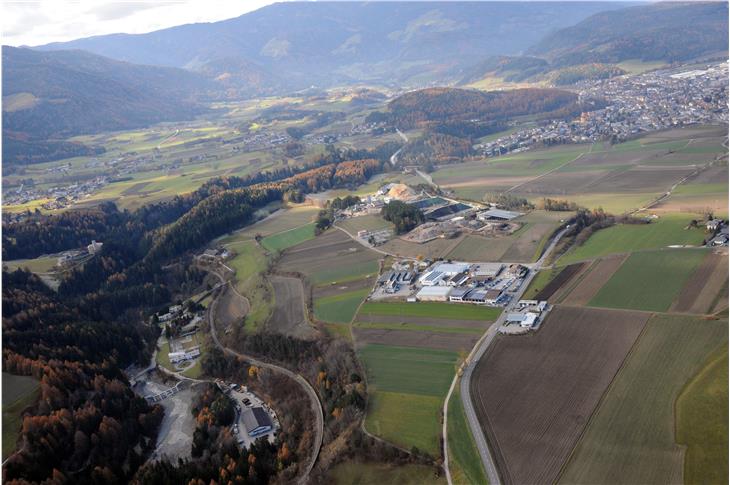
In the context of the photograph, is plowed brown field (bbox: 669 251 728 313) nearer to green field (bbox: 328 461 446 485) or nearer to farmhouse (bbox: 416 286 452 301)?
farmhouse (bbox: 416 286 452 301)

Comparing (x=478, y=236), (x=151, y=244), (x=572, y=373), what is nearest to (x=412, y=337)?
(x=572, y=373)

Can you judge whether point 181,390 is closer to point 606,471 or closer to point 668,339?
point 606,471

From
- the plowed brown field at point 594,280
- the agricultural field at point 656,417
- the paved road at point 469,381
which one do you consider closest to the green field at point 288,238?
the paved road at point 469,381

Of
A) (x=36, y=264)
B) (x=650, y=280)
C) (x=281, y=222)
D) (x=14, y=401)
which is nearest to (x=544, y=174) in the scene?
(x=281, y=222)

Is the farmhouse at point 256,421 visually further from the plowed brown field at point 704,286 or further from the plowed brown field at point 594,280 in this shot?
the plowed brown field at point 704,286

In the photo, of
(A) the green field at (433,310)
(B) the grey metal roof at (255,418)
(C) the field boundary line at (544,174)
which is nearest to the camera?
(B) the grey metal roof at (255,418)

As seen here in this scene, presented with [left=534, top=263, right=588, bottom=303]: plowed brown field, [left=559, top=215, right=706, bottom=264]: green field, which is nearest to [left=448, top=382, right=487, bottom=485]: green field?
[left=534, top=263, right=588, bottom=303]: plowed brown field
